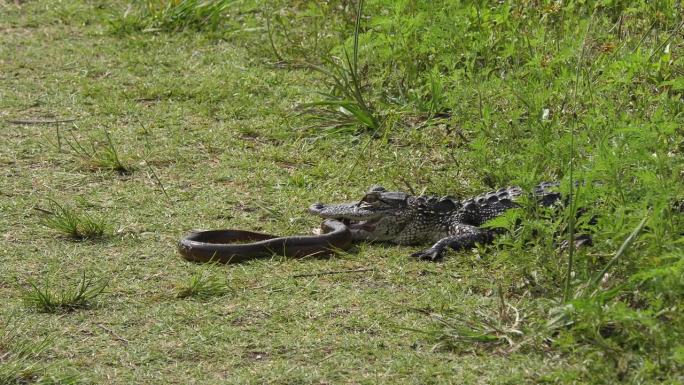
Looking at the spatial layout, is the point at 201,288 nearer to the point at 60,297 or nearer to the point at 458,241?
the point at 60,297

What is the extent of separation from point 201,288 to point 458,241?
134 centimetres

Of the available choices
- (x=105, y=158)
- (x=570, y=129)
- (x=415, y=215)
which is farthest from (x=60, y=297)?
(x=570, y=129)

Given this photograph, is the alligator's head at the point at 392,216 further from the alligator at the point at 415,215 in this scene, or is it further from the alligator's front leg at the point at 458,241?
the alligator's front leg at the point at 458,241

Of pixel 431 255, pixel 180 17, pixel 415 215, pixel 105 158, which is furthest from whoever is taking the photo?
pixel 180 17

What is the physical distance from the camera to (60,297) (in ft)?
16.6

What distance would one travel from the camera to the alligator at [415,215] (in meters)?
5.93

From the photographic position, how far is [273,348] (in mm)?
4602

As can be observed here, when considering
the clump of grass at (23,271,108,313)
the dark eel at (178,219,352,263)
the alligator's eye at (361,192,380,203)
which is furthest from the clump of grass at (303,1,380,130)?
the clump of grass at (23,271,108,313)

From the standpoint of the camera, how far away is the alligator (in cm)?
593

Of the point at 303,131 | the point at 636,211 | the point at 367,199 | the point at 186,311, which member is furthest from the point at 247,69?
the point at 636,211

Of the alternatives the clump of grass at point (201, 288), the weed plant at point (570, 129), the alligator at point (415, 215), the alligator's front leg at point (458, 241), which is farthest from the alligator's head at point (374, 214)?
the clump of grass at point (201, 288)

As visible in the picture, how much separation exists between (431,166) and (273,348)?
2523 millimetres

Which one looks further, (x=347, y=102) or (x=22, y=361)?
(x=347, y=102)

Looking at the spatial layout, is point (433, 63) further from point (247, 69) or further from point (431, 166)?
point (247, 69)
